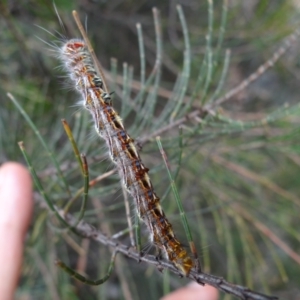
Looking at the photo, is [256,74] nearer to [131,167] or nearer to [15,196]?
[131,167]

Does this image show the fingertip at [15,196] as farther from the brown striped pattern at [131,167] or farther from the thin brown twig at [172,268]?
the brown striped pattern at [131,167]

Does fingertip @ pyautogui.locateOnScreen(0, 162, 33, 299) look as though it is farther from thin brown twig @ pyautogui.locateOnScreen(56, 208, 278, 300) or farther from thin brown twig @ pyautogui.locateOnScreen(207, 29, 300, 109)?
thin brown twig @ pyautogui.locateOnScreen(207, 29, 300, 109)

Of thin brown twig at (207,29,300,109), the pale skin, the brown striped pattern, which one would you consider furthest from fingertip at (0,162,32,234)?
thin brown twig at (207,29,300,109)

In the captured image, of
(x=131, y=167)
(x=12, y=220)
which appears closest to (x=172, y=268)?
(x=131, y=167)

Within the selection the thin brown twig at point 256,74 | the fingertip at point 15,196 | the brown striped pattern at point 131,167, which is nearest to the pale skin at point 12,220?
the fingertip at point 15,196

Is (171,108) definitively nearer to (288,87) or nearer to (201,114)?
(201,114)
